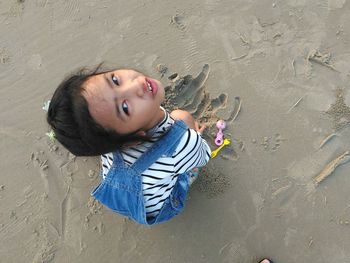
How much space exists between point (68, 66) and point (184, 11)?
0.83 metres

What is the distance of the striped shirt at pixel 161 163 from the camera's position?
6.04 ft

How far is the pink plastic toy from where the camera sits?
96.0 inches

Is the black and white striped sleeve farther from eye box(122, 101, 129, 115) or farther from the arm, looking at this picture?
Answer: the arm

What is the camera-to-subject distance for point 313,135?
7.91 feet

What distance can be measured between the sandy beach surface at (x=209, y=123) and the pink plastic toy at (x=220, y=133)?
4cm

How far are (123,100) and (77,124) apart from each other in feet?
0.71

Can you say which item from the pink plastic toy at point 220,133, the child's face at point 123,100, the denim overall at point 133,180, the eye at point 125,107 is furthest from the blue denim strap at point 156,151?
the pink plastic toy at point 220,133

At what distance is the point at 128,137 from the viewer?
70.1 inches

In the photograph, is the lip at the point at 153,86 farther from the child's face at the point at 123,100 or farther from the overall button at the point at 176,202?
the overall button at the point at 176,202

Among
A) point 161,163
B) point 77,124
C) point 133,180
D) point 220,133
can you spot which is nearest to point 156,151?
point 161,163

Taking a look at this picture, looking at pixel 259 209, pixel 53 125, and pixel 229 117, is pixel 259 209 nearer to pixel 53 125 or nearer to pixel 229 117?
pixel 229 117

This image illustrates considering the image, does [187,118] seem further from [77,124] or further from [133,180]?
[77,124]

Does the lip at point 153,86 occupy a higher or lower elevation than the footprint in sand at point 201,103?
higher

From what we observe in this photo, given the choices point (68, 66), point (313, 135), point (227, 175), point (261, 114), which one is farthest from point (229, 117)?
point (68, 66)
